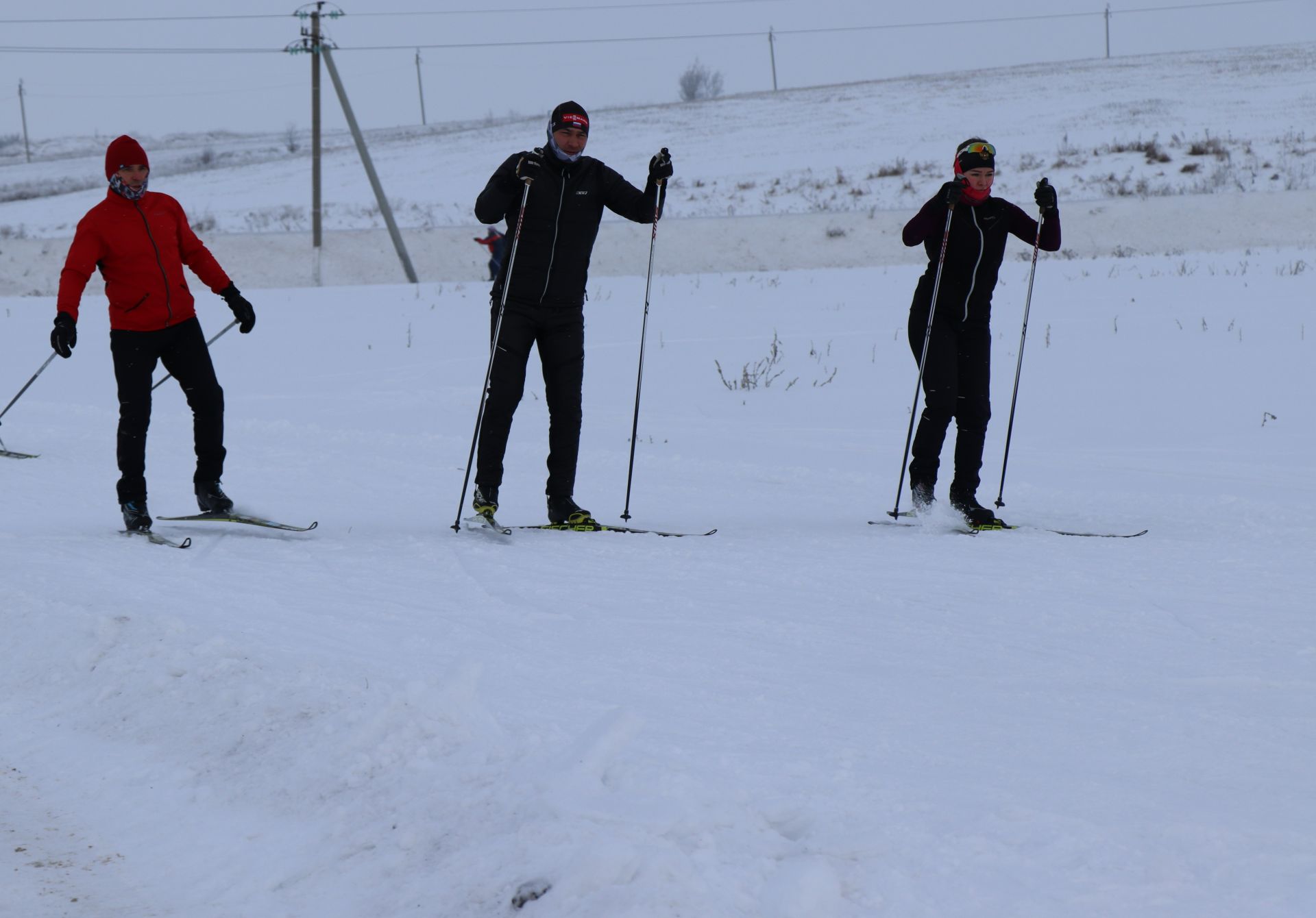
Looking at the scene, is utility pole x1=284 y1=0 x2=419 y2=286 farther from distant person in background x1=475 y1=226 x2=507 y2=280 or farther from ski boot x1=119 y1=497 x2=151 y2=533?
ski boot x1=119 y1=497 x2=151 y2=533

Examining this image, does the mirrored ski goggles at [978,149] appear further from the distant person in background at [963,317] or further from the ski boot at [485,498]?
the ski boot at [485,498]

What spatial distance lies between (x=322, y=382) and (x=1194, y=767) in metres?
10.1

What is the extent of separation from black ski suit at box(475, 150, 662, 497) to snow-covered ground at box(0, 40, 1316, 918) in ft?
2.01

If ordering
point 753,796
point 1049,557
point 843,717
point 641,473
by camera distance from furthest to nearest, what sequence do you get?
point 641,473 → point 1049,557 → point 843,717 → point 753,796

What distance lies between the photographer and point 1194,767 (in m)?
3.06

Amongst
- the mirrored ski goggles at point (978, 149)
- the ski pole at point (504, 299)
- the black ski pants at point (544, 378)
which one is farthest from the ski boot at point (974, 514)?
the ski pole at point (504, 299)

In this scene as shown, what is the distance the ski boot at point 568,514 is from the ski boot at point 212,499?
Answer: 156 cm

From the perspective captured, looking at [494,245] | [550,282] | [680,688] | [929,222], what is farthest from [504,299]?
[494,245]

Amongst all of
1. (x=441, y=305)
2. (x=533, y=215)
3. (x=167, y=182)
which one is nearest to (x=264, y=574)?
(x=533, y=215)

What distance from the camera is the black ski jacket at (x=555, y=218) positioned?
19.7ft

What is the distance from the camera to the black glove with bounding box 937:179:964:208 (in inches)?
240

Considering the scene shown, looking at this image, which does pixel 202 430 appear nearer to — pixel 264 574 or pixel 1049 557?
pixel 264 574

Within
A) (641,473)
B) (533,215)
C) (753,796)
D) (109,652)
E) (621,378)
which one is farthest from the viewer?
(621,378)

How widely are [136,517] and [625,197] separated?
9.14 feet
